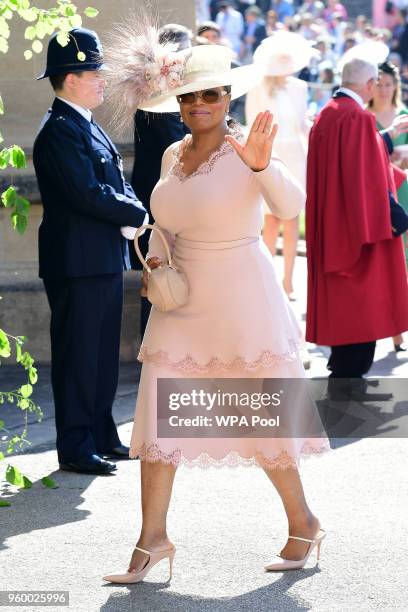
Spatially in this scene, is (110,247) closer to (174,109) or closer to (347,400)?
(174,109)

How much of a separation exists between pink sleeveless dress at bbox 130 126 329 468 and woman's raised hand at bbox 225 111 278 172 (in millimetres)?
155

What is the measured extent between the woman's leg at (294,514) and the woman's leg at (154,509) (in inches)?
14.5

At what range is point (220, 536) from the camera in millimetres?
5445

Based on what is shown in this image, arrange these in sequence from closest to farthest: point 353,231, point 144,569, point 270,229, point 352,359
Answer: point 144,569 < point 353,231 < point 352,359 < point 270,229

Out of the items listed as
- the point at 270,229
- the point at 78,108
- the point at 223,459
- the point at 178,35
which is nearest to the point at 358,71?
the point at 178,35

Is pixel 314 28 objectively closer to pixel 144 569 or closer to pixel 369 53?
pixel 369 53

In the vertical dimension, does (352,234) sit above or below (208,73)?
below

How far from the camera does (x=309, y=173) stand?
26.8 ft

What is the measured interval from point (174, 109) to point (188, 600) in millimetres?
1835

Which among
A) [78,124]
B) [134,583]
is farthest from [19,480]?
[78,124]

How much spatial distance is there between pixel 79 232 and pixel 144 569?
81.7 inches

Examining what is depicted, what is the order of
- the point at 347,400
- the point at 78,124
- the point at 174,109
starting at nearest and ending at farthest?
the point at 174,109, the point at 78,124, the point at 347,400

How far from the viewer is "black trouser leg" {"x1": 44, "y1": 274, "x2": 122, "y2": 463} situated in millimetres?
6570

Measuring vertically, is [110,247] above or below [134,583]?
above
